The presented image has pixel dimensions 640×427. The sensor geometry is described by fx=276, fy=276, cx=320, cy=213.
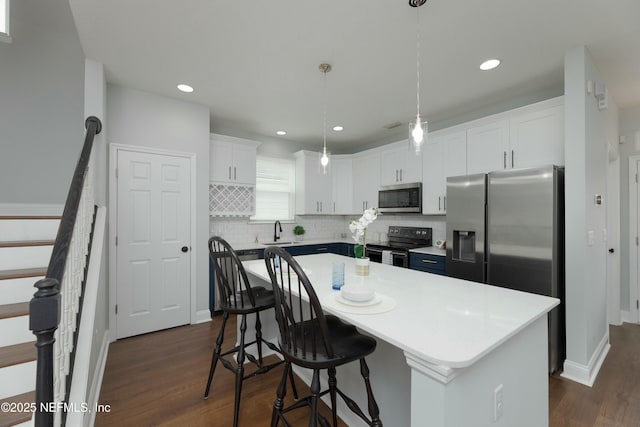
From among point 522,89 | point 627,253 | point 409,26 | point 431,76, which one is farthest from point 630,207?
point 409,26

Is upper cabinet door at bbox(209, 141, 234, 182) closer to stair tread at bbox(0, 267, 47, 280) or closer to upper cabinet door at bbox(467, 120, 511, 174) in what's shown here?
stair tread at bbox(0, 267, 47, 280)

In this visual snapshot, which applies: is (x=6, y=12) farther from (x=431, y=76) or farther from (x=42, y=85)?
(x=431, y=76)

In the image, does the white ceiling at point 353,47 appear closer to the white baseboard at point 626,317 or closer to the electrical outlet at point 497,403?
the electrical outlet at point 497,403

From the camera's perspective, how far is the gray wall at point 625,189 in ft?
11.0

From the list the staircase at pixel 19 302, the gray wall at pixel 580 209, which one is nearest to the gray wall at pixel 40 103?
the staircase at pixel 19 302

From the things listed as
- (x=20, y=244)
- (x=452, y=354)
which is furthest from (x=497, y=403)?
(x=20, y=244)

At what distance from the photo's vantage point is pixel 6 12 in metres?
2.00

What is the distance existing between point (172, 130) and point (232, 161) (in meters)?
0.91

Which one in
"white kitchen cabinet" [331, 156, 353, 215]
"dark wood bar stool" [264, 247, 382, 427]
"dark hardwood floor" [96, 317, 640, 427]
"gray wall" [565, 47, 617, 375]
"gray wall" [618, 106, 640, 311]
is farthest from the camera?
"white kitchen cabinet" [331, 156, 353, 215]

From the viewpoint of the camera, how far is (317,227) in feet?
17.4

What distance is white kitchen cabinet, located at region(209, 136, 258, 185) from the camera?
3848 mm

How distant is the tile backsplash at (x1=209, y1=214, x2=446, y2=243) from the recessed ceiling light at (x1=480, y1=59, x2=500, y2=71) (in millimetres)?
2010

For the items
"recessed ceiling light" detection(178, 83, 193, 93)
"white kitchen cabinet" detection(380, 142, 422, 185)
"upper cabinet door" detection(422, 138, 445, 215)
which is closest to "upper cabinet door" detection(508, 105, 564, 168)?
"upper cabinet door" detection(422, 138, 445, 215)

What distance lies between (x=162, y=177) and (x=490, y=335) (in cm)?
340
